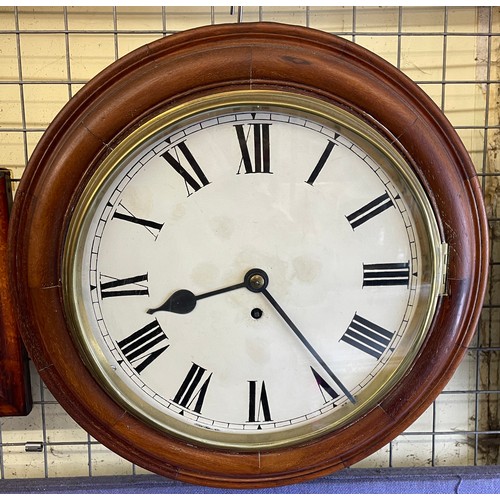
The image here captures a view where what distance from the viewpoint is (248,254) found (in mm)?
569

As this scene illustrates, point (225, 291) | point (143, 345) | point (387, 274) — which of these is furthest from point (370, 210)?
point (143, 345)

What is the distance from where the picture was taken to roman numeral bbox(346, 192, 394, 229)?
1.84 feet

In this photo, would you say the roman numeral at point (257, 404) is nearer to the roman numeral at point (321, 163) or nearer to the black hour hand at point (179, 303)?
the black hour hand at point (179, 303)

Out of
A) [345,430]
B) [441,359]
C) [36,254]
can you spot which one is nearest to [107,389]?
[36,254]

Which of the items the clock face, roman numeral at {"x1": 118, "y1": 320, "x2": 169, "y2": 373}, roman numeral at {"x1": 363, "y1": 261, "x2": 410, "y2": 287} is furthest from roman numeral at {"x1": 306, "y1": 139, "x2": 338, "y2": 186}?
roman numeral at {"x1": 118, "y1": 320, "x2": 169, "y2": 373}

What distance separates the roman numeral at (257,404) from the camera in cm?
58

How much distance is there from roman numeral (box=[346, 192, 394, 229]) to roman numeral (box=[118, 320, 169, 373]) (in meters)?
0.24

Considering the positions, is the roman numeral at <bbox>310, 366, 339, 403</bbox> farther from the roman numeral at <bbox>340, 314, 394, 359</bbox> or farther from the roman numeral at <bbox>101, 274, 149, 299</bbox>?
the roman numeral at <bbox>101, 274, 149, 299</bbox>

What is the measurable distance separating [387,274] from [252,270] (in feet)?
0.49

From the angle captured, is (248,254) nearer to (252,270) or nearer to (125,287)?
(252,270)

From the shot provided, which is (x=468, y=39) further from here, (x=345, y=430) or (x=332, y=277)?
(x=345, y=430)

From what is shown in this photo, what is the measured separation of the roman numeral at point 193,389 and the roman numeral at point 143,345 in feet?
0.14

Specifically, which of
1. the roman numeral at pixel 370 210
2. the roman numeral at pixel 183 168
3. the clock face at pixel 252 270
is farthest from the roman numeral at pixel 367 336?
the roman numeral at pixel 183 168

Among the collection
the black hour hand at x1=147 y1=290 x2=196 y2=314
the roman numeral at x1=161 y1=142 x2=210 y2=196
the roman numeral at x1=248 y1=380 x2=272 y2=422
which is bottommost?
the roman numeral at x1=248 y1=380 x2=272 y2=422
